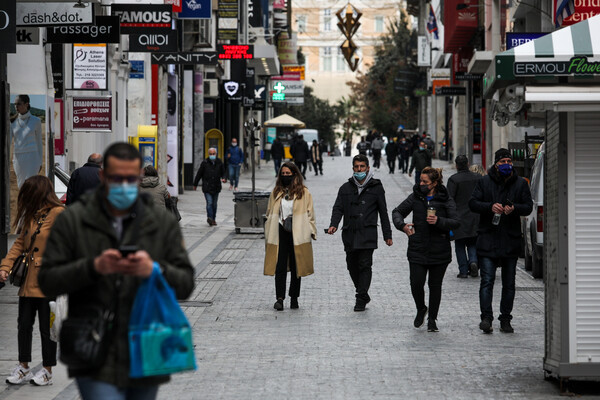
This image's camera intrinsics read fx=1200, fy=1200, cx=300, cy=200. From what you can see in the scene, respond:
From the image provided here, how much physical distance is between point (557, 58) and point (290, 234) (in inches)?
229

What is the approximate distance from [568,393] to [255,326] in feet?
13.9

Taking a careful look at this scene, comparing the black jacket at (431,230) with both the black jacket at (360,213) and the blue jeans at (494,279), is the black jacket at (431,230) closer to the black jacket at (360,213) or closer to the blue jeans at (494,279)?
the blue jeans at (494,279)

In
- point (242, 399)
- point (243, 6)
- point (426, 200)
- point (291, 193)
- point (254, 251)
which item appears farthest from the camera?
point (243, 6)

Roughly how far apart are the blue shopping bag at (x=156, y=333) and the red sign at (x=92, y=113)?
16.7 meters

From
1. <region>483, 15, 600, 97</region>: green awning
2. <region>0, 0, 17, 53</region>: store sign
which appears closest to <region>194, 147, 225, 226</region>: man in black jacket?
<region>0, 0, 17, 53</region>: store sign

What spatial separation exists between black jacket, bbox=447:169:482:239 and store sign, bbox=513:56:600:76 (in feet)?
26.7

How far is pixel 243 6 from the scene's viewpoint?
164ft

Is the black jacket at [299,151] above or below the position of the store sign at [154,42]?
below

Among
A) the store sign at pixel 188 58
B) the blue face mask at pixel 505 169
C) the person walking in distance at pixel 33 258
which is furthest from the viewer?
the store sign at pixel 188 58

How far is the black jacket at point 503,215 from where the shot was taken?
11.3 meters

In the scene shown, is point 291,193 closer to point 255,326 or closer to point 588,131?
point 255,326

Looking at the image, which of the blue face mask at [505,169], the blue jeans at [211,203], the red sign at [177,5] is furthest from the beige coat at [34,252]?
the red sign at [177,5]

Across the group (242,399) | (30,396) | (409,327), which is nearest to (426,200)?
(409,327)

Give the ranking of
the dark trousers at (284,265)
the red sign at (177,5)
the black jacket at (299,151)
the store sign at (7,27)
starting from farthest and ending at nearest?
the black jacket at (299,151) → the red sign at (177,5) → the dark trousers at (284,265) → the store sign at (7,27)
